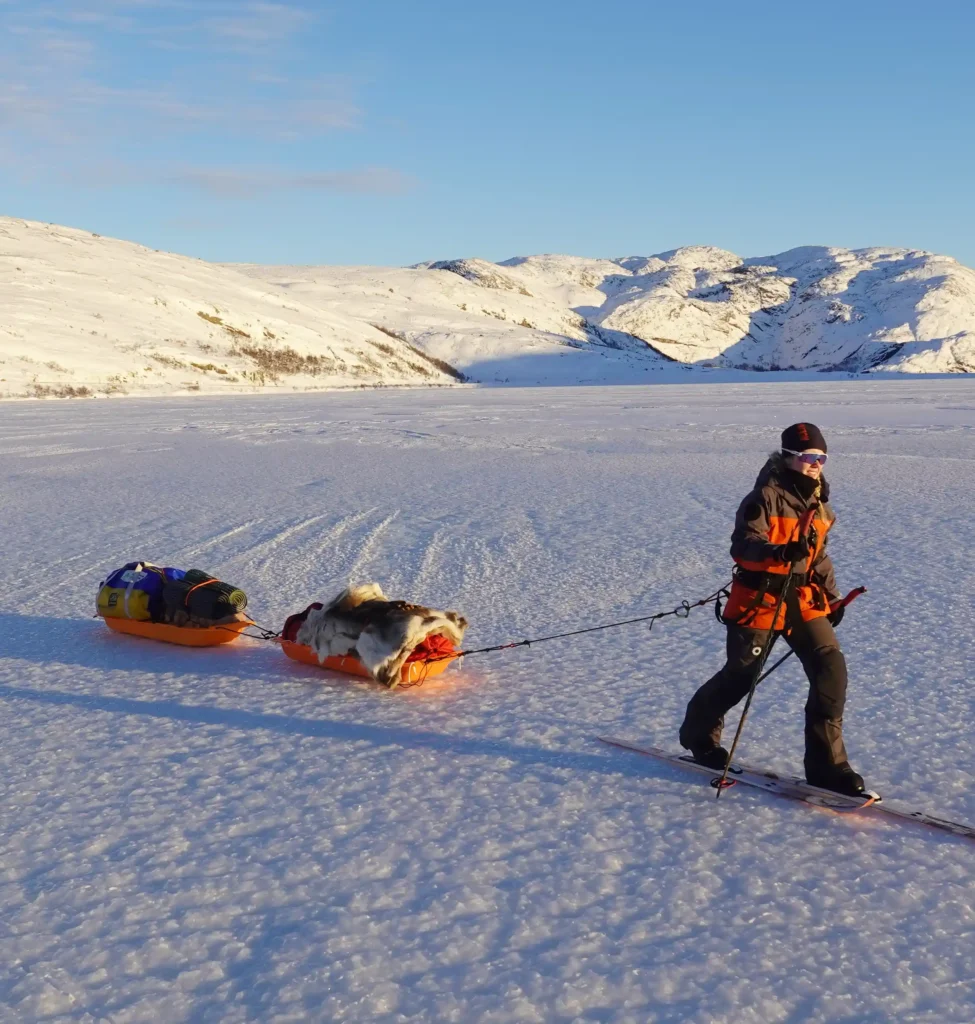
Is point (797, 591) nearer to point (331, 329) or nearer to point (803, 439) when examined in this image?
point (803, 439)

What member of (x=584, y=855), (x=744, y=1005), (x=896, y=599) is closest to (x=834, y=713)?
(x=584, y=855)

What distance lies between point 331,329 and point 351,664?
183ft

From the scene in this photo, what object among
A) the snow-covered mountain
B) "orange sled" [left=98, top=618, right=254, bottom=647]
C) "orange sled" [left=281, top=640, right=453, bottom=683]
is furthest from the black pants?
the snow-covered mountain

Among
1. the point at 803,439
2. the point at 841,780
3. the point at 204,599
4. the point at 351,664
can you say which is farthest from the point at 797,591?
the point at 204,599

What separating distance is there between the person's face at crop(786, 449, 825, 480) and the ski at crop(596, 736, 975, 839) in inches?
49.2

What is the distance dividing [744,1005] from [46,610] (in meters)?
5.68

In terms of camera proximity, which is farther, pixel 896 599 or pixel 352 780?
pixel 896 599

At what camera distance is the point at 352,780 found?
4.28 meters

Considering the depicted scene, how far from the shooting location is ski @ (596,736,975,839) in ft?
12.4

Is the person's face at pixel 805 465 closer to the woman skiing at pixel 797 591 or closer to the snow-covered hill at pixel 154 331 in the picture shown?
the woman skiing at pixel 797 591

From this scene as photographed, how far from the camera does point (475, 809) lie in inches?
157

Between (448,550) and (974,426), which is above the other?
(974,426)

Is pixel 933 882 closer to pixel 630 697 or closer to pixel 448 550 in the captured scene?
pixel 630 697

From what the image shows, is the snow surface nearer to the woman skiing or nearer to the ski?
the ski
